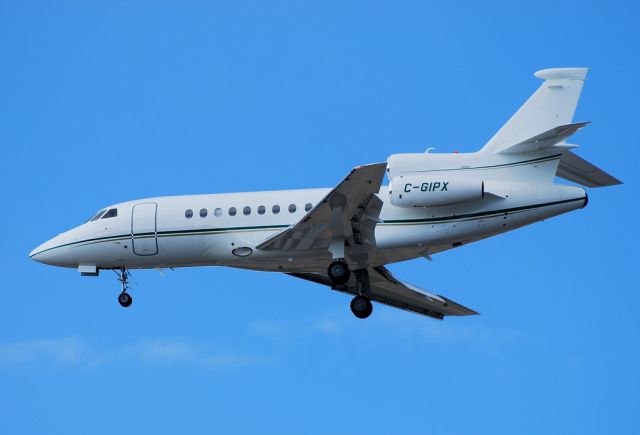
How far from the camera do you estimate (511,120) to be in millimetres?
33875

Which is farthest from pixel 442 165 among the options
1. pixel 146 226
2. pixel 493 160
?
pixel 146 226

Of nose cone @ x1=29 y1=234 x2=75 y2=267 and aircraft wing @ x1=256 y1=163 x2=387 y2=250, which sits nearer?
aircraft wing @ x1=256 y1=163 x2=387 y2=250

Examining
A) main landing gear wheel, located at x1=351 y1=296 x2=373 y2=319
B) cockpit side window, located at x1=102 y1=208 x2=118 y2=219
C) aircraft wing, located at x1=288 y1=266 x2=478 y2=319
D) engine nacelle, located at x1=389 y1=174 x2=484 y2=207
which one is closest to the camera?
engine nacelle, located at x1=389 y1=174 x2=484 y2=207

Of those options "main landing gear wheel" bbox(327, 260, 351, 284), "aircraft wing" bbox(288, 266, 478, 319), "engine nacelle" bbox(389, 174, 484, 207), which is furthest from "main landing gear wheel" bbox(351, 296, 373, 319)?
"engine nacelle" bbox(389, 174, 484, 207)

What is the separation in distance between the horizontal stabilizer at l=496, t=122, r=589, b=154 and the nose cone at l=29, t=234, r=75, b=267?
12.3 m

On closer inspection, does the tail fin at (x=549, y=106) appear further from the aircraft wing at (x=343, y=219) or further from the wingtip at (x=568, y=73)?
the aircraft wing at (x=343, y=219)

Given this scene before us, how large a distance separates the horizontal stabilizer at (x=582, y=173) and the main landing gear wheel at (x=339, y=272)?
5923 millimetres

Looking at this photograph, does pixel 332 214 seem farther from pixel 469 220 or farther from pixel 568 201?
pixel 568 201

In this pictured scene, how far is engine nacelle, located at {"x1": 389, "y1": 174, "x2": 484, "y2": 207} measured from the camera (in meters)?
32.5

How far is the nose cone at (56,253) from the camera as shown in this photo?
36562mm

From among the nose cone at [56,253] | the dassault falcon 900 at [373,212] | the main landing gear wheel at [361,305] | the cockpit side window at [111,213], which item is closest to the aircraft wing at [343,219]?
the dassault falcon 900 at [373,212]

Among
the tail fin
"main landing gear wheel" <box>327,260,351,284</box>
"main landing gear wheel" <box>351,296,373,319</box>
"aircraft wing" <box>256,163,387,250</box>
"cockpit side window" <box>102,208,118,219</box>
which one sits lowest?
"main landing gear wheel" <box>351,296,373,319</box>

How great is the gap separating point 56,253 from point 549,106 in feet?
46.5

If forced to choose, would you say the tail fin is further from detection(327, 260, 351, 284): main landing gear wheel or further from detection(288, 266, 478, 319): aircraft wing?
detection(288, 266, 478, 319): aircraft wing
